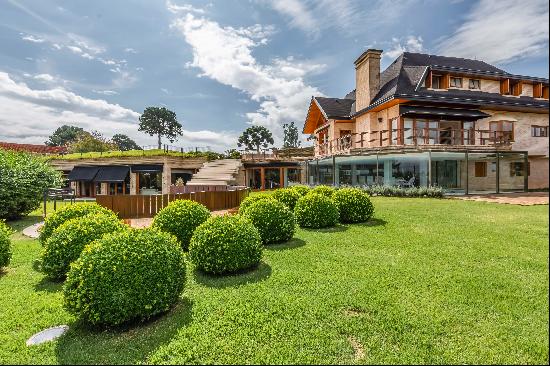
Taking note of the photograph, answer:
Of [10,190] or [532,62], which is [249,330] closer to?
[532,62]

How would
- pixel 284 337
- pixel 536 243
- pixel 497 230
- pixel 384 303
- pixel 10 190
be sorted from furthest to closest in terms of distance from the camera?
pixel 10 190 → pixel 497 230 → pixel 536 243 → pixel 384 303 → pixel 284 337

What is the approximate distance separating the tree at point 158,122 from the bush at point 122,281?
87.8 m

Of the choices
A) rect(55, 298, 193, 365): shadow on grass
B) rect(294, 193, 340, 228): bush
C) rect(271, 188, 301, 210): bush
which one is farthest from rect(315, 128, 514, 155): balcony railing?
rect(55, 298, 193, 365): shadow on grass

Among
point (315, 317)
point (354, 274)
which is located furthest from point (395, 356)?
point (354, 274)

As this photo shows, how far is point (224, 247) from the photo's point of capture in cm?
670

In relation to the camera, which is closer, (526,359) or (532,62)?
(532,62)

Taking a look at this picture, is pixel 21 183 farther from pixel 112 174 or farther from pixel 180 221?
pixel 112 174

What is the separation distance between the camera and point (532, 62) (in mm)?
2174

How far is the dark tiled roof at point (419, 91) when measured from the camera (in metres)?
23.6

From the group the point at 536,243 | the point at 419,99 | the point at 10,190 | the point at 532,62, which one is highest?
the point at 419,99

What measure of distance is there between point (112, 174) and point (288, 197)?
2866cm

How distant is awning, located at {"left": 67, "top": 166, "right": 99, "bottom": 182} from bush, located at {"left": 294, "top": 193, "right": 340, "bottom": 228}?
32.2 m

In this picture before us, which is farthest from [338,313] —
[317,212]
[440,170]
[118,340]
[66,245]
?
[440,170]

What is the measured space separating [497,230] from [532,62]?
9.68m
